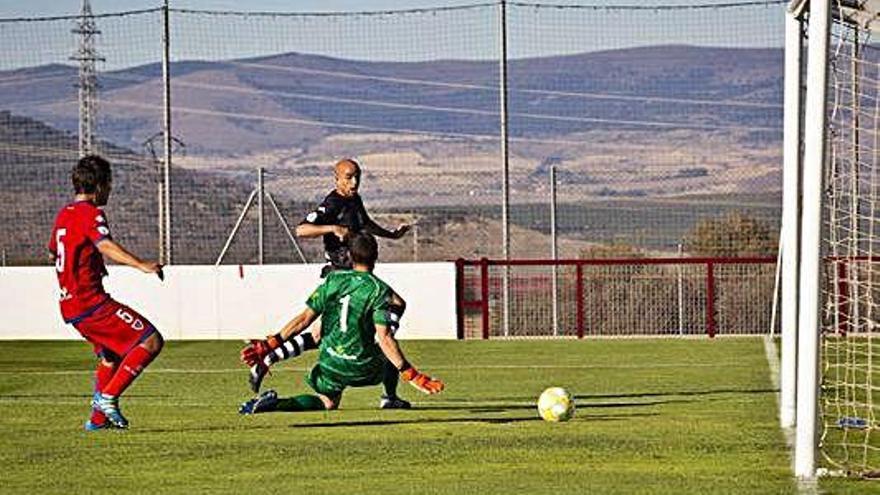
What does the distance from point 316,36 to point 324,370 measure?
1641 centimetres

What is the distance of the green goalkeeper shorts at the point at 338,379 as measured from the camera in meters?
15.1

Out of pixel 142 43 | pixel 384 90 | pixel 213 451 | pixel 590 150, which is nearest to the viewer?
pixel 213 451

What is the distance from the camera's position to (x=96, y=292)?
14.1m

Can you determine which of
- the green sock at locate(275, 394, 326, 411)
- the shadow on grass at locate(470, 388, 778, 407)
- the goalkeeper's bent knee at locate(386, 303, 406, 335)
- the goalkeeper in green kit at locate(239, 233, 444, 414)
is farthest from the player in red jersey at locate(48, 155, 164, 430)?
the shadow on grass at locate(470, 388, 778, 407)

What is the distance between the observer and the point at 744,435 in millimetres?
13562

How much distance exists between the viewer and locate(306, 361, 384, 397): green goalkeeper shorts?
15.1 metres

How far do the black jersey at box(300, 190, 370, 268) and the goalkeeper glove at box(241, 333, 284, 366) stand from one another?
4.51 ft

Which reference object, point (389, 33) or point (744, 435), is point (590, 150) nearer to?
point (389, 33)

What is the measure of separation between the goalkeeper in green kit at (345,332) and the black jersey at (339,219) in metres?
1.13

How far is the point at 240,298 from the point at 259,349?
13.5m

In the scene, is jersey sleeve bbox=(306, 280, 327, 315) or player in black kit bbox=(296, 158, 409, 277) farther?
player in black kit bbox=(296, 158, 409, 277)

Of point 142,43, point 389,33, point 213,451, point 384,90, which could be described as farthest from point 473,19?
point 384,90

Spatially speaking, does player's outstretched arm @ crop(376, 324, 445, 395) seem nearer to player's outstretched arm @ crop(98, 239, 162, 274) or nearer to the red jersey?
player's outstretched arm @ crop(98, 239, 162, 274)

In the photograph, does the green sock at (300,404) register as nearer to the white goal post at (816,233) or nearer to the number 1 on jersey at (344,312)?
the number 1 on jersey at (344,312)
